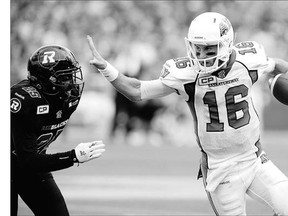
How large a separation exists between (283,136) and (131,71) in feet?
15.9

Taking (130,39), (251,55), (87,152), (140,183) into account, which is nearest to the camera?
(87,152)

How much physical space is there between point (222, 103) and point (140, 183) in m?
5.15

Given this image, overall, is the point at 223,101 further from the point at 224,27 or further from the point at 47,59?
the point at 47,59

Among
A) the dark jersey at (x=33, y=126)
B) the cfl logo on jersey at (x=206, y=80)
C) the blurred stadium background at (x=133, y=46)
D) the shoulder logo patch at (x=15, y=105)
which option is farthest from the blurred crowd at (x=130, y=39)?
the shoulder logo patch at (x=15, y=105)

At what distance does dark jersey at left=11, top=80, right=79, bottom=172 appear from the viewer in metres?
4.63

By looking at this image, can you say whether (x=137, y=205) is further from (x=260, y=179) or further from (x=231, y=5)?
(x=231, y=5)

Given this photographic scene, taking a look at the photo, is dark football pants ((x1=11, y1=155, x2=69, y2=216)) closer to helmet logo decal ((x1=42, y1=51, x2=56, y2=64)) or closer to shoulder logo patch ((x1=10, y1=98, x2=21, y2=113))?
shoulder logo patch ((x1=10, y1=98, x2=21, y2=113))

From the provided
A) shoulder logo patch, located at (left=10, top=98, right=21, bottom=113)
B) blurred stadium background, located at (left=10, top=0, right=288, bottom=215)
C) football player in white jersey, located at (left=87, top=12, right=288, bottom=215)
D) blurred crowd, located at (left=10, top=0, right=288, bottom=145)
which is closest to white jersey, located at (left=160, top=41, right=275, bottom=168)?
football player in white jersey, located at (left=87, top=12, right=288, bottom=215)

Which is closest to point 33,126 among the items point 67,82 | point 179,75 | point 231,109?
point 67,82

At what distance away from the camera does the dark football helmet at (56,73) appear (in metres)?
4.85

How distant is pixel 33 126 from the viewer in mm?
4723

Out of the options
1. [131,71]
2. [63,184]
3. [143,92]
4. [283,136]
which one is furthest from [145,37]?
[143,92]

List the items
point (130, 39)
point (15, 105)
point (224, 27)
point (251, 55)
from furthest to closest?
1. point (130, 39)
2. point (251, 55)
3. point (224, 27)
4. point (15, 105)

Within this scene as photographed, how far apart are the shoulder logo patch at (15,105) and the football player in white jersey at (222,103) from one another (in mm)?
579
